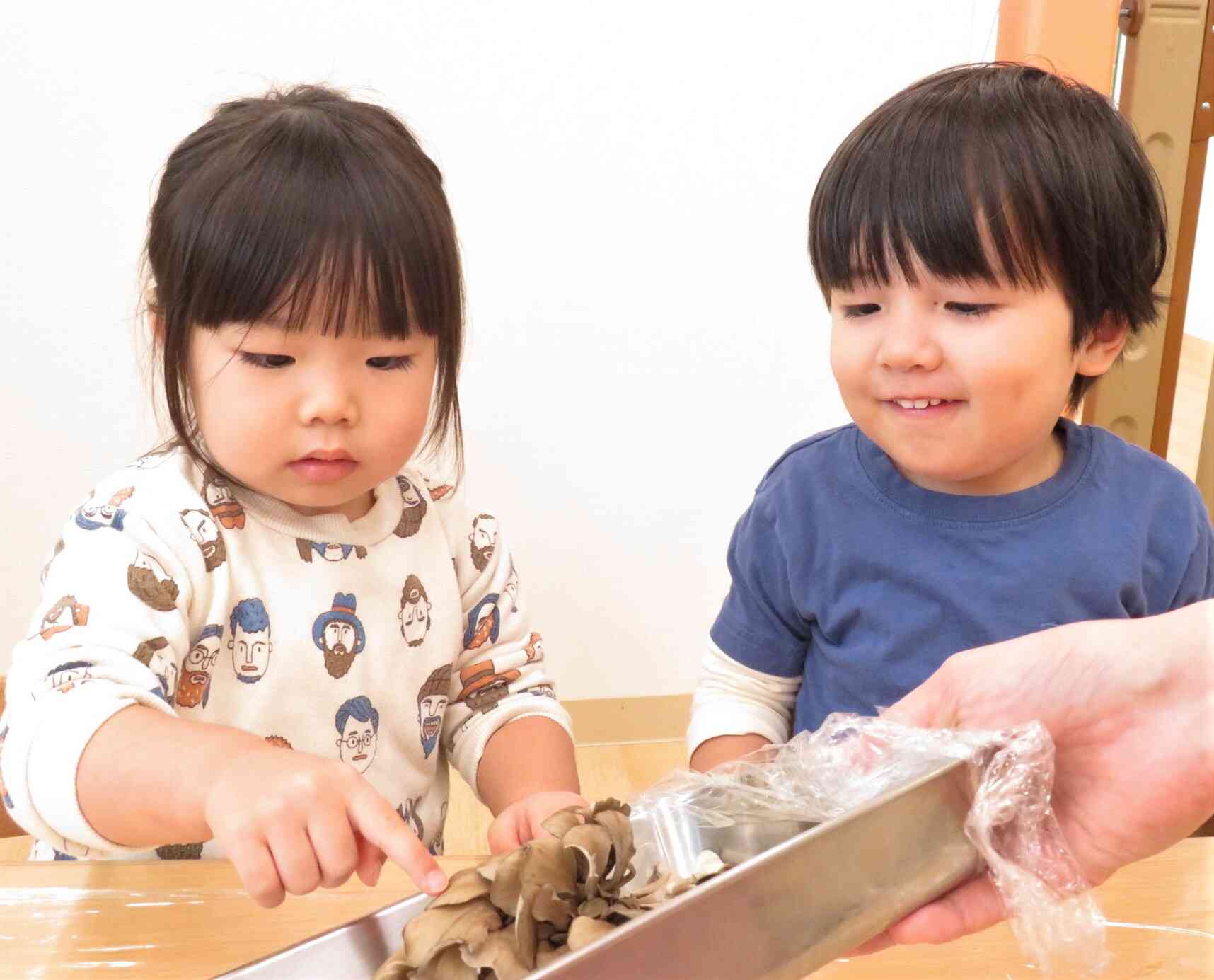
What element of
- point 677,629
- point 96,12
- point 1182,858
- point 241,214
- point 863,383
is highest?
point 96,12

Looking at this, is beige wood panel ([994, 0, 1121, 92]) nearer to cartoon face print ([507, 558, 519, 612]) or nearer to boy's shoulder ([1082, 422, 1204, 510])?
boy's shoulder ([1082, 422, 1204, 510])

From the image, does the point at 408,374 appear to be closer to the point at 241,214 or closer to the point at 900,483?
the point at 241,214

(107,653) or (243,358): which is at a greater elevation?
(243,358)

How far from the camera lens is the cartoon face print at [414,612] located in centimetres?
94

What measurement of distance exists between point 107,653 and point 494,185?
3.90 feet

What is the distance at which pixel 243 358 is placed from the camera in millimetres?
802

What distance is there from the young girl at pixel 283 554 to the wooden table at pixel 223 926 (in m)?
0.03

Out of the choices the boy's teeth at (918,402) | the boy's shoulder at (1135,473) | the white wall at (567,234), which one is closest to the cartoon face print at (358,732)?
the boy's teeth at (918,402)

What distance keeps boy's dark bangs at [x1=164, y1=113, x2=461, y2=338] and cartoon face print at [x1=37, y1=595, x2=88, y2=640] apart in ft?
0.64

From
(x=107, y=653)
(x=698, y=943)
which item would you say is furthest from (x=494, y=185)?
(x=698, y=943)

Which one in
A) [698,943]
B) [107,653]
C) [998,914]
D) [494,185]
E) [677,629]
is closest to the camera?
[698,943]

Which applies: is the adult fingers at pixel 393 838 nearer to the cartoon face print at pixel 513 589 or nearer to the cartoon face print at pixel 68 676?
the cartoon face print at pixel 68 676

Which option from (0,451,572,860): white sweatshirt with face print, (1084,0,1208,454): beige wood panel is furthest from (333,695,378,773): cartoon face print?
(1084,0,1208,454): beige wood panel

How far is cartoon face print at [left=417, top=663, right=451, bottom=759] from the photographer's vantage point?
0.95m
